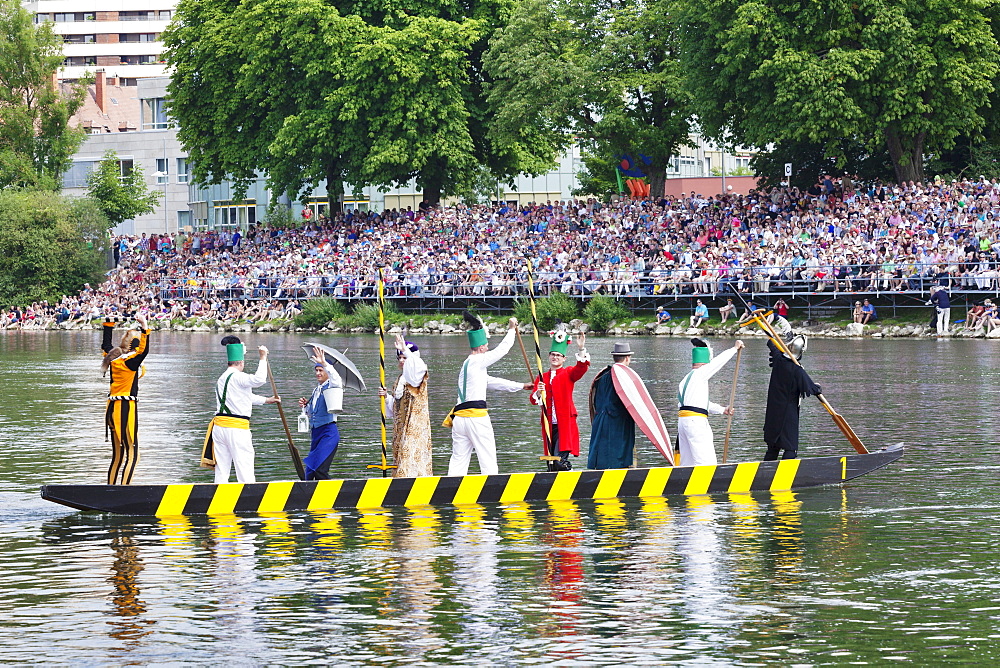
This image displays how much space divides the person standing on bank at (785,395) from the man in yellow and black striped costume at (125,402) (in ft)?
25.0

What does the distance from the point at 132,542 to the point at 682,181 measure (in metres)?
98.8

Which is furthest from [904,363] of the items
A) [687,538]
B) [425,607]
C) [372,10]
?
[372,10]

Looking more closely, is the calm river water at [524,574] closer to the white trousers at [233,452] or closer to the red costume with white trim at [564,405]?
the white trousers at [233,452]

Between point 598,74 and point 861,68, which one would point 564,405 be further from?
point 598,74

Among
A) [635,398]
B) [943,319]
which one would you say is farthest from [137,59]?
[635,398]

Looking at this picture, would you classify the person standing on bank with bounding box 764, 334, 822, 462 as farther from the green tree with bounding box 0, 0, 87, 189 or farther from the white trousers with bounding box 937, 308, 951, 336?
Answer: the green tree with bounding box 0, 0, 87, 189

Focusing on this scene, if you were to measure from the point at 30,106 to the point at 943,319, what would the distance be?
60.5m

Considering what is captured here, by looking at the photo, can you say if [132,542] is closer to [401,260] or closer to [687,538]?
[687,538]

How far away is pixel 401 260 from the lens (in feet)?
213

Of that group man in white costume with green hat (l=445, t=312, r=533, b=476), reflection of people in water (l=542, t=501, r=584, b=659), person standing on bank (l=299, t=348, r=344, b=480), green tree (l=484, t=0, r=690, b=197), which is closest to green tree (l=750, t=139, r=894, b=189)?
green tree (l=484, t=0, r=690, b=197)

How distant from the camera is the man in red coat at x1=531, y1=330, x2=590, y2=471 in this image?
1958cm

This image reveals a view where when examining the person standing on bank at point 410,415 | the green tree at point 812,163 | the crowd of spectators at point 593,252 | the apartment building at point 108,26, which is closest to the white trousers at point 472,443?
the person standing on bank at point 410,415

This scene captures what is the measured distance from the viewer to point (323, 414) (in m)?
18.3

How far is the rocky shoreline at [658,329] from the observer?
47.9 meters
